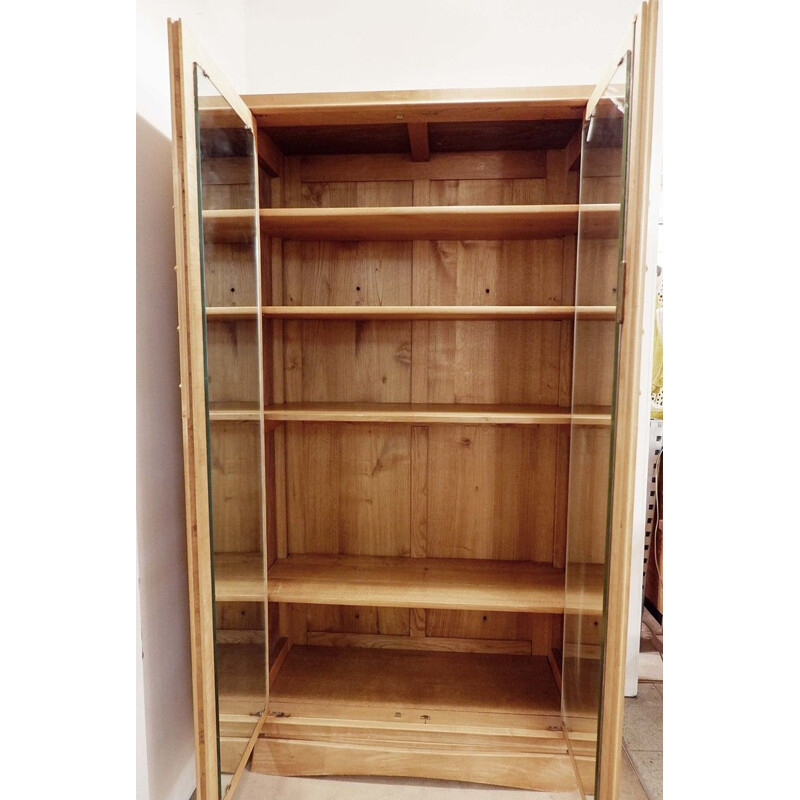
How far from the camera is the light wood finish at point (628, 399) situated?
1.02 m

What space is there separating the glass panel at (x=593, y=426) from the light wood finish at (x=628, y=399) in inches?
1.5

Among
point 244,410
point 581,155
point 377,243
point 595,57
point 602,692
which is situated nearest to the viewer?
point 602,692

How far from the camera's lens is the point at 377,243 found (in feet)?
6.34

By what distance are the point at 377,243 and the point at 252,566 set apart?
45.1 inches

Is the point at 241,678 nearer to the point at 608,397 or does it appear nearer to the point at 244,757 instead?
the point at 244,757

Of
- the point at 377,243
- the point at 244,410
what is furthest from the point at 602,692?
the point at 377,243

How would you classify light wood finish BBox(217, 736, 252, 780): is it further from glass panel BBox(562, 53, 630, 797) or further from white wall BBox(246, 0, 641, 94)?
white wall BBox(246, 0, 641, 94)

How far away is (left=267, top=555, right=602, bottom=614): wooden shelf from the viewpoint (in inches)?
64.3

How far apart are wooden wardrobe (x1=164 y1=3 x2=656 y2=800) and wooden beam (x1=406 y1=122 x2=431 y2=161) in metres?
0.04

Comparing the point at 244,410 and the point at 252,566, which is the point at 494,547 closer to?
the point at 252,566

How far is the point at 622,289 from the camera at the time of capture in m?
1.12

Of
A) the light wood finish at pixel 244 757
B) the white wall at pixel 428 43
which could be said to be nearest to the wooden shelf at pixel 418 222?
the white wall at pixel 428 43

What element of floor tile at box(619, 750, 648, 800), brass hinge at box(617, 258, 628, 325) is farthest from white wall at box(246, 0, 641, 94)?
floor tile at box(619, 750, 648, 800)

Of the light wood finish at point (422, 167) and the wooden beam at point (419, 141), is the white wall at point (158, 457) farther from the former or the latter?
the wooden beam at point (419, 141)
